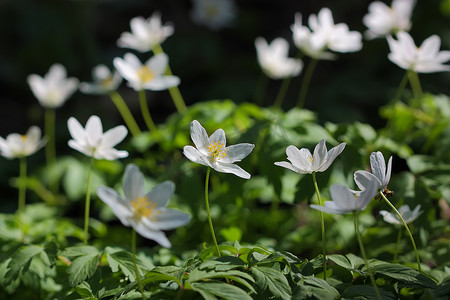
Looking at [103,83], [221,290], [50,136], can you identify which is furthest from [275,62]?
[50,136]

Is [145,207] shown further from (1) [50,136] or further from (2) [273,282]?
(1) [50,136]

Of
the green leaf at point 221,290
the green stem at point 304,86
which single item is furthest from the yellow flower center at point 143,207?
the green stem at point 304,86

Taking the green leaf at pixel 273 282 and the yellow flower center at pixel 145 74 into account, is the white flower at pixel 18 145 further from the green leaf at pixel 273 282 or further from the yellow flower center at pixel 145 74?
the green leaf at pixel 273 282

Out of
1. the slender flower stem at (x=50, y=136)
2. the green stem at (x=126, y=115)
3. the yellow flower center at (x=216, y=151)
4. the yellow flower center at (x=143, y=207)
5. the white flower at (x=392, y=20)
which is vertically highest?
the white flower at (x=392, y=20)

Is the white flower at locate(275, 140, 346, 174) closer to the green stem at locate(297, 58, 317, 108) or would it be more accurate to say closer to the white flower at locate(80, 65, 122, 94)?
the green stem at locate(297, 58, 317, 108)

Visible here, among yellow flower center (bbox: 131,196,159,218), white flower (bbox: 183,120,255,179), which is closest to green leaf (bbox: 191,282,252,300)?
yellow flower center (bbox: 131,196,159,218)

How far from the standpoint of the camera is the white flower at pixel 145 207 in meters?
1.16

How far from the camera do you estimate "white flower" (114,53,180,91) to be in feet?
7.02

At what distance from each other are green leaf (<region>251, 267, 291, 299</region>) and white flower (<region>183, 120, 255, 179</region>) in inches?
11.7

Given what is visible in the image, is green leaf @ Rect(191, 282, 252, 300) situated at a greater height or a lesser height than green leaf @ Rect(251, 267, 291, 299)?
greater

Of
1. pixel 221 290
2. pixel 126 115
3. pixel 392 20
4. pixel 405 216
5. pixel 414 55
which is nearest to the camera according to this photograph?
pixel 221 290

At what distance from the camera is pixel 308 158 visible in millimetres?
1374

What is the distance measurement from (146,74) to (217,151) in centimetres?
94

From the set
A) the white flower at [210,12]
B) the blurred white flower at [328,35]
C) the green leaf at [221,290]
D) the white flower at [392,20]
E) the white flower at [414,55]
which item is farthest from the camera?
the white flower at [210,12]
